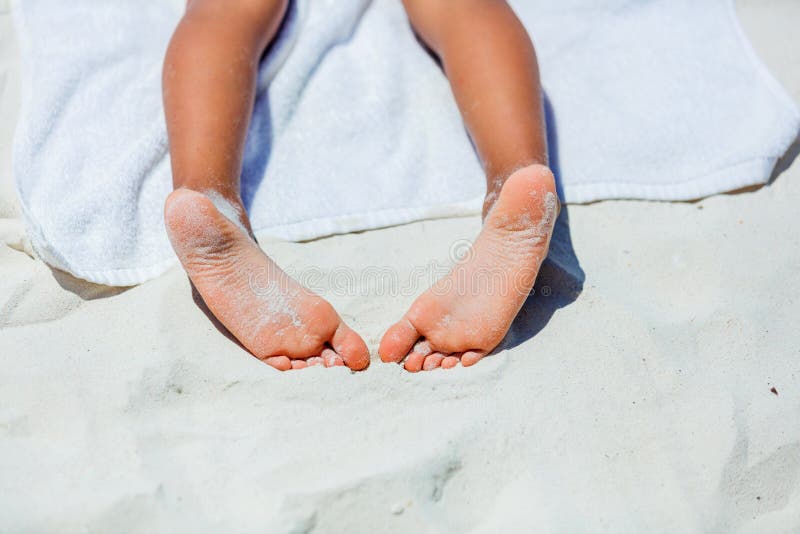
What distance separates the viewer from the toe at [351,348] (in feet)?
3.34

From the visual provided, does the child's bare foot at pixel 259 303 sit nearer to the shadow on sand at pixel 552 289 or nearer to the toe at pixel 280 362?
the toe at pixel 280 362

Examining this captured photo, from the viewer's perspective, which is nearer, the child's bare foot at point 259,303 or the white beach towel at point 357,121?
the child's bare foot at point 259,303

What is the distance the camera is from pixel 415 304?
3.34ft

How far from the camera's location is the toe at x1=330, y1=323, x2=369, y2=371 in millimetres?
1020

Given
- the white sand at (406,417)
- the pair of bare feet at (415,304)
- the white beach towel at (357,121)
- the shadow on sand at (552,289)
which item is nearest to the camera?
the white sand at (406,417)

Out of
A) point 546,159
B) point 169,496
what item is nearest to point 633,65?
point 546,159

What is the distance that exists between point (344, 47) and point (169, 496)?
0.98 meters

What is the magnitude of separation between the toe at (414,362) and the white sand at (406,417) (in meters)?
0.02

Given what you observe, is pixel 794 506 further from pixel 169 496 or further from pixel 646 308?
pixel 169 496

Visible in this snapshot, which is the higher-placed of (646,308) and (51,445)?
(51,445)

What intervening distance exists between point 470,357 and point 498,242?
0.17 m

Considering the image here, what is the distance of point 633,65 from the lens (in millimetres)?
1519

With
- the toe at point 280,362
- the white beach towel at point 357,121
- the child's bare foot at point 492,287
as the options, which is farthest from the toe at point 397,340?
the white beach towel at point 357,121

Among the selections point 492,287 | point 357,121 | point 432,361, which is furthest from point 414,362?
point 357,121
